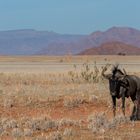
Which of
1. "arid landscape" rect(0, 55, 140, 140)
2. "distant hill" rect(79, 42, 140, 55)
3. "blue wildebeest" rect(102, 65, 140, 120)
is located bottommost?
"arid landscape" rect(0, 55, 140, 140)

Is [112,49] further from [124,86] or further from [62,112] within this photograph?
[124,86]

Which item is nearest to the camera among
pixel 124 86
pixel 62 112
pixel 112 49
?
pixel 124 86

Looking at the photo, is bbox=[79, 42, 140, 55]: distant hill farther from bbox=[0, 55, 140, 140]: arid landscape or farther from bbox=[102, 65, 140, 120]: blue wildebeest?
bbox=[102, 65, 140, 120]: blue wildebeest

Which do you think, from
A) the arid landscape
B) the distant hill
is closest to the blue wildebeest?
the arid landscape

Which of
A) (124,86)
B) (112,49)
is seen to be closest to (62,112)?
(124,86)

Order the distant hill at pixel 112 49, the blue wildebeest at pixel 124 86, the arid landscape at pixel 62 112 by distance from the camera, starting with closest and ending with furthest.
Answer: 1. the arid landscape at pixel 62 112
2. the blue wildebeest at pixel 124 86
3. the distant hill at pixel 112 49

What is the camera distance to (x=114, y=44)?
149m

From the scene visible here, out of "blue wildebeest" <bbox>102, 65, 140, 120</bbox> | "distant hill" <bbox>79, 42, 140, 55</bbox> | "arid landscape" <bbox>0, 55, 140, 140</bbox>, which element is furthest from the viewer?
"distant hill" <bbox>79, 42, 140, 55</bbox>

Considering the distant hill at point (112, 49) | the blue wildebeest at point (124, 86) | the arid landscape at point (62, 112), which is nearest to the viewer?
the arid landscape at point (62, 112)

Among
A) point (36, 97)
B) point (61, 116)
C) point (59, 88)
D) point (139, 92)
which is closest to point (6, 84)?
point (59, 88)

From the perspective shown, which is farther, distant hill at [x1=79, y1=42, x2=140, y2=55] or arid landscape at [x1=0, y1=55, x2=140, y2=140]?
distant hill at [x1=79, y1=42, x2=140, y2=55]

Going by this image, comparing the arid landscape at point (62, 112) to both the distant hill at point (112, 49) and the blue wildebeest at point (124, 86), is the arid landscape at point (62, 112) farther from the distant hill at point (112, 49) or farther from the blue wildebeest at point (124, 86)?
the distant hill at point (112, 49)

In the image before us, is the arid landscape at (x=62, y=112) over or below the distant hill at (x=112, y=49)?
below

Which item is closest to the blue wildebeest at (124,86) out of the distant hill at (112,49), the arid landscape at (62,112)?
the arid landscape at (62,112)
